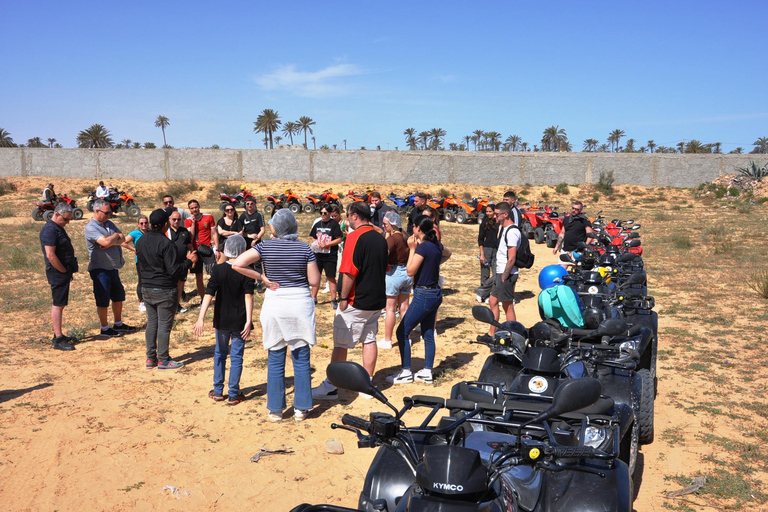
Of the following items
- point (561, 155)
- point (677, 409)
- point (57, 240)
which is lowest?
point (677, 409)

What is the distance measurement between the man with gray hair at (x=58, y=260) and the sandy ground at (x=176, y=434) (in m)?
0.36

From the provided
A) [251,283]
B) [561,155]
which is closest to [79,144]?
[561,155]

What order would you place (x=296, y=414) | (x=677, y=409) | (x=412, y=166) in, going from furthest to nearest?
(x=412, y=166)
(x=677, y=409)
(x=296, y=414)

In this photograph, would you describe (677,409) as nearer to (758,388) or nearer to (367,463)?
(758,388)

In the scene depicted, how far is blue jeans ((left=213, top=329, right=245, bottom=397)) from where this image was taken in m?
5.57

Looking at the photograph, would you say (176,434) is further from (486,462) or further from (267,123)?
(267,123)

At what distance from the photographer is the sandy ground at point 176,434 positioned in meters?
4.11

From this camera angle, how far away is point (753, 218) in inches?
991

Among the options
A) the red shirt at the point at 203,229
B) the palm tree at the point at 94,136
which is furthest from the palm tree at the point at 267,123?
the red shirt at the point at 203,229

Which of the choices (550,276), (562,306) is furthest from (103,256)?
(562,306)

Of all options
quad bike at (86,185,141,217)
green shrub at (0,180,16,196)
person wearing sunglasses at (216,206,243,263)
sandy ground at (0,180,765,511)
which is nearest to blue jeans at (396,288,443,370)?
sandy ground at (0,180,765,511)

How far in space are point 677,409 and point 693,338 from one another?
2840 millimetres

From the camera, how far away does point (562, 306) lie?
177 inches

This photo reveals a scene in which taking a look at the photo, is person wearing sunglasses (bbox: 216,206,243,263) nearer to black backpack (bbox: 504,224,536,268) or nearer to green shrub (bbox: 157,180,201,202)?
black backpack (bbox: 504,224,536,268)
